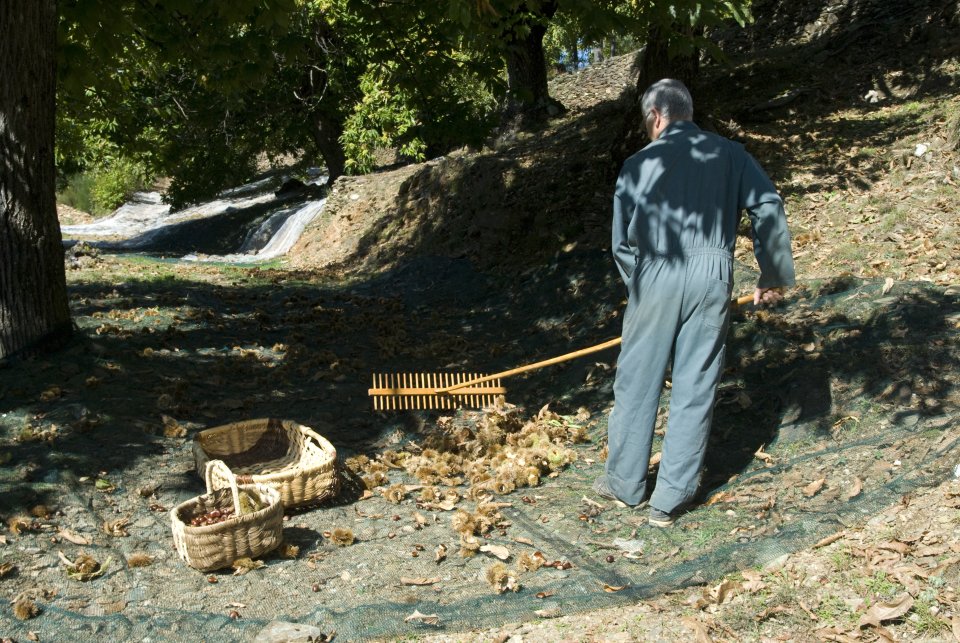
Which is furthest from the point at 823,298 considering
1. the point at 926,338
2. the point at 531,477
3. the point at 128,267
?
the point at 128,267

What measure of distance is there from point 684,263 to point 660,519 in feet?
4.39

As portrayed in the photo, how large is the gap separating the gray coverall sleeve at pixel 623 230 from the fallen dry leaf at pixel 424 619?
2000 mm

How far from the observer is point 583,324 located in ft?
27.5

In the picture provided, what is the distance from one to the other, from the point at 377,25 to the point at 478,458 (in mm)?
5269

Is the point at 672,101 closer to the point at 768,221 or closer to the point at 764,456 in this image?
the point at 768,221

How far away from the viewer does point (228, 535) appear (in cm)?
409

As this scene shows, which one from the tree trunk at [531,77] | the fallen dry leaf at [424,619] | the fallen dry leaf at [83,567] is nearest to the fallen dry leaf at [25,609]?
the fallen dry leaf at [83,567]

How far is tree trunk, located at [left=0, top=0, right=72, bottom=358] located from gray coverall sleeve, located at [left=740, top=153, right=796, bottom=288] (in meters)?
5.00

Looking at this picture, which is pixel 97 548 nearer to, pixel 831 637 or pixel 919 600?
pixel 831 637

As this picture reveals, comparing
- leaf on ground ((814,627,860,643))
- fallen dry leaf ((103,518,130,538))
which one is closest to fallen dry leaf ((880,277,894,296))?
leaf on ground ((814,627,860,643))

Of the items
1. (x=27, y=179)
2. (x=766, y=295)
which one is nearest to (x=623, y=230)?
(x=766, y=295)

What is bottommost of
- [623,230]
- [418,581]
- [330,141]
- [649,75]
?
[418,581]

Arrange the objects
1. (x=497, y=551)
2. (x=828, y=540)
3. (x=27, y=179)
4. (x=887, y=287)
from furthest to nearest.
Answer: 1. (x=27, y=179)
2. (x=887, y=287)
3. (x=497, y=551)
4. (x=828, y=540)

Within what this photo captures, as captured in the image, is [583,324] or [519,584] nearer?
[519,584]
